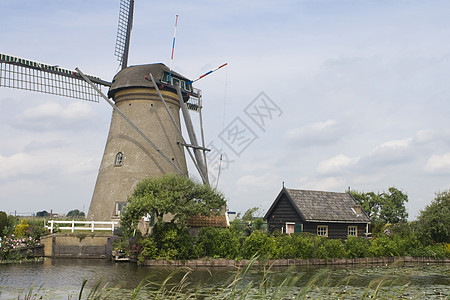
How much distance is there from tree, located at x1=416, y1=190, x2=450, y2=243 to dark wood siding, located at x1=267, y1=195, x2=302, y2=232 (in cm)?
771

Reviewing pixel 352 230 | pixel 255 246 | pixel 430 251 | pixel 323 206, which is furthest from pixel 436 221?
pixel 255 246

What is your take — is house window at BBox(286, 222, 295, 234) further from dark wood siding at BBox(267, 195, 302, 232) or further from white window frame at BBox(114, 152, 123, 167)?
white window frame at BBox(114, 152, 123, 167)

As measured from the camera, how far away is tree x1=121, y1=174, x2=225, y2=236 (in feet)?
59.9

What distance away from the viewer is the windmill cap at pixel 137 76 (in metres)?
25.5

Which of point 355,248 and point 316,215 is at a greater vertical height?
point 316,215

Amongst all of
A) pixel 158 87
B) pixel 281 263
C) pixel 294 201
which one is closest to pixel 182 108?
pixel 158 87

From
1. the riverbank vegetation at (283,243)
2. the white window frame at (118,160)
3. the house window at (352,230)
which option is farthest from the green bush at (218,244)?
the house window at (352,230)

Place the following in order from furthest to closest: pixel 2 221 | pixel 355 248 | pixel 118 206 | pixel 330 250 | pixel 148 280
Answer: pixel 118 206 < pixel 355 248 < pixel 330 250 < pixel 2 221 < pixel 148 280

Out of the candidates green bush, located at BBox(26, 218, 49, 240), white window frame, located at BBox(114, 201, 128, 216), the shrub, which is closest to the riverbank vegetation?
white window frame, located at BBox(114, 201, 128, 216)

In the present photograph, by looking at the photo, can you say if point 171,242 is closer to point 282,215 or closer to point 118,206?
point 118,206

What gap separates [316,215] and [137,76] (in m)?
13.4

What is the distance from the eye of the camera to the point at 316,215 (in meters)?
25.9

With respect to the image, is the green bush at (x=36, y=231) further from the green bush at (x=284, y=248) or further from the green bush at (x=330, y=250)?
the green bush at (x=330, y=250)

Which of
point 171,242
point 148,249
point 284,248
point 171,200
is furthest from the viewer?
point 284,248
